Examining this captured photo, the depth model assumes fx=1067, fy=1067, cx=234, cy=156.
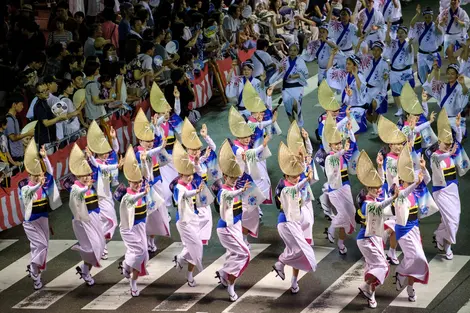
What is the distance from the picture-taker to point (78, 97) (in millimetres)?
19500

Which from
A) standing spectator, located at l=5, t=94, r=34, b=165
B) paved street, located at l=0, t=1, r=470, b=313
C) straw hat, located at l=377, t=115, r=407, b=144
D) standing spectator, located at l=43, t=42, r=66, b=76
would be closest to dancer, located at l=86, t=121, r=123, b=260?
paved street, located at l=0, t=1, r=470, b=313

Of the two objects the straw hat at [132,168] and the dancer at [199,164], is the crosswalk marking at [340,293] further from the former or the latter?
the straw hat at [132,168]

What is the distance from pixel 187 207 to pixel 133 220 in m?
0.82

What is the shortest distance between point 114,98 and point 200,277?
5.40 meters

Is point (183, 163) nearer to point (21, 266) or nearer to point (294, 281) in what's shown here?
point (294, 281)

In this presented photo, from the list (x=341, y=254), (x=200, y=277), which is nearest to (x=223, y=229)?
(x=200, y=277)

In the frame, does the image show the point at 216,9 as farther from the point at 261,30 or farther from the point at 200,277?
the point at 200,277

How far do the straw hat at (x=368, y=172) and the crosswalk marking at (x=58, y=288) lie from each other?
14.1ft

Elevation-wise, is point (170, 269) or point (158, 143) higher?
point (158, 143)

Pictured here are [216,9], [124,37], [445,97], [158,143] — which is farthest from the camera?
[216,9]

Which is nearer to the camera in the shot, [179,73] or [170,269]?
[170,269]

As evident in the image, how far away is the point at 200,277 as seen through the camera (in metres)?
16.3

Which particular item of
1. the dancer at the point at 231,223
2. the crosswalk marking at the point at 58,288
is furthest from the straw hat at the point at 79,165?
the dancer at the point at 231,223

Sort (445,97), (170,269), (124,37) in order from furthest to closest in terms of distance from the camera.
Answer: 1. (124,37)
2. (445,97)
3. (170,269)
